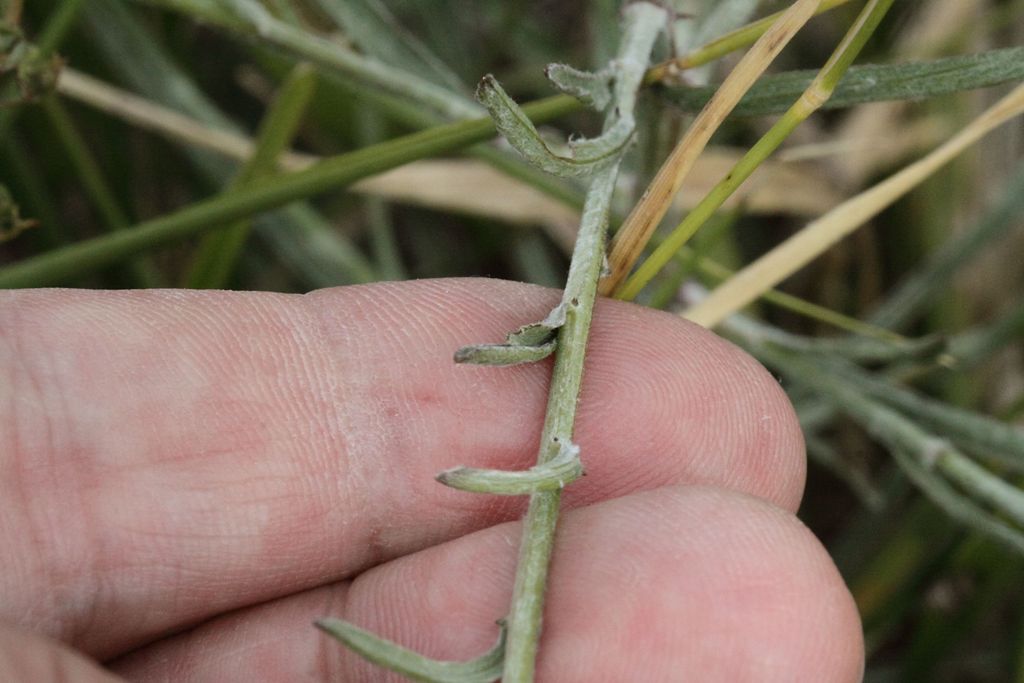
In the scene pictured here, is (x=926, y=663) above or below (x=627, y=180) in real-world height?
below

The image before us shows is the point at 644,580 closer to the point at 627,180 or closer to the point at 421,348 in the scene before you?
the point at 421,348

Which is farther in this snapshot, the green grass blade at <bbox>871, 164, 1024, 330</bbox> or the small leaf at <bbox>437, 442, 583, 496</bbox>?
the green grass blade at <bbox>871, 164, 1024, 330</bbox>

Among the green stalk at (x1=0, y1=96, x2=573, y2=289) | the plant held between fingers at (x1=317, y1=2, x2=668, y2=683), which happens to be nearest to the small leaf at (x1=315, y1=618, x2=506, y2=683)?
the plant held between fingers at (x1=317, y1=2, x2=668, y2=683)

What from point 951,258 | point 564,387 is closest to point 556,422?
point 564,387

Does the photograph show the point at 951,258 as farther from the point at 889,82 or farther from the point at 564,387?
the point at 564,387

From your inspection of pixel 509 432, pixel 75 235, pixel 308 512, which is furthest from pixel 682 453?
pixel 75 235

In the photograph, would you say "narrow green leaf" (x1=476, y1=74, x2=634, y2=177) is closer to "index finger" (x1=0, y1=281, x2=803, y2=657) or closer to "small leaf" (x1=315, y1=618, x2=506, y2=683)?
"index finger" (x1=0, y1=281, x2=803, y2=657)
